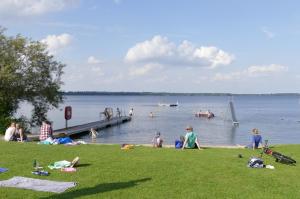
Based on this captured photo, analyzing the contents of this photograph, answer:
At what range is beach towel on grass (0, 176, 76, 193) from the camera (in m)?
12.1

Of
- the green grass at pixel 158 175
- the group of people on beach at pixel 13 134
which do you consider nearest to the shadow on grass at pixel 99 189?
the green grass at pixel 158 175

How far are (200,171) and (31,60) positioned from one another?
26.5m

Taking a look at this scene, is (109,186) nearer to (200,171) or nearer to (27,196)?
(27,196)

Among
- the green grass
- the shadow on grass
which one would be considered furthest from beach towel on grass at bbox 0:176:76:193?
the shadow on grass

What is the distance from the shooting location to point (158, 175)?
14008 millimetres

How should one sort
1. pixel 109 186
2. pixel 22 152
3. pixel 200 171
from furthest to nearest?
1. pixel 22 152
2. pixel 200 171
3. pixel 109 186

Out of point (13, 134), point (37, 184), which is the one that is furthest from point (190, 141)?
point (37, 184)

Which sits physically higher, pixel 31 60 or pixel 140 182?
pixel 31 60

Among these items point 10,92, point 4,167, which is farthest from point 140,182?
point 10,92

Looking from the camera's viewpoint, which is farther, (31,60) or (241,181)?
(31,60)

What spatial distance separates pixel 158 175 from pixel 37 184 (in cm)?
374

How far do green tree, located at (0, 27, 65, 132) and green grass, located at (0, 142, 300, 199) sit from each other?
57.6ft

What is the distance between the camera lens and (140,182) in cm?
1302

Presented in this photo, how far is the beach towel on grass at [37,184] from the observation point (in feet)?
39.6
